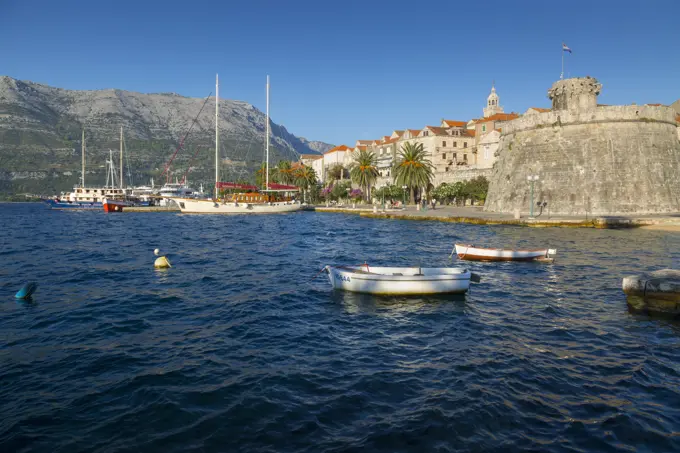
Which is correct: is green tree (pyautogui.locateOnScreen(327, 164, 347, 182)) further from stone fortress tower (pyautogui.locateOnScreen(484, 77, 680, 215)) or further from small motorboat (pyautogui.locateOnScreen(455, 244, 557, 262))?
small motorboat (pyautogui.locateOnScreen(455, 244, 557, 262))

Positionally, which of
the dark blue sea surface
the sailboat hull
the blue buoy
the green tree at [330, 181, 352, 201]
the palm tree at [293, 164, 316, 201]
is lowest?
the dark blue sea surface

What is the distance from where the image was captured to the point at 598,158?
1714 inches

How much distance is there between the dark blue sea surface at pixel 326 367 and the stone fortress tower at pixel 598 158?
2842 centimetres

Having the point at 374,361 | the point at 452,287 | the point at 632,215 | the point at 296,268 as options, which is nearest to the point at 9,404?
the point at 374,361

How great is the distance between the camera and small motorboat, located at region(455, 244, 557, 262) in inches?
866

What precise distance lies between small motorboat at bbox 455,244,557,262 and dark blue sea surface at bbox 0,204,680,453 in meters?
3.27

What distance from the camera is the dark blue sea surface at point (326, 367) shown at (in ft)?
21.5

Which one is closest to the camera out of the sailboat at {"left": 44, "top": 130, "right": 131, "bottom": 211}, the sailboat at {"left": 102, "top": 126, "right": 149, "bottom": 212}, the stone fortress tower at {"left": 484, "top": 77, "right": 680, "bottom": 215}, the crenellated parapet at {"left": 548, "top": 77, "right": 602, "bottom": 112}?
the stone fortress tower at {"left": 484, "top": 77, "right": 680, "bottom": 215}

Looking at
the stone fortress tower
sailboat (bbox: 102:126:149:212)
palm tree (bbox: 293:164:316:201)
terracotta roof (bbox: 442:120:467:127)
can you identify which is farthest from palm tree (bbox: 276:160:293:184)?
the stone fortress tower

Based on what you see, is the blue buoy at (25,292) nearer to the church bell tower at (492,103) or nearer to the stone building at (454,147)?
the stone building at (454,147)

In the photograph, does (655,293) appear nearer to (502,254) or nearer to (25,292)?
(502,254)

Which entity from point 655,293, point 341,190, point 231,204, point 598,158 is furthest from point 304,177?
point 655,293

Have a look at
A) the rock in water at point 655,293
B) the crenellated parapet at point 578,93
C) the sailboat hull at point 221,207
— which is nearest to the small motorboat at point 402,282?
the rock in water at point 655,293

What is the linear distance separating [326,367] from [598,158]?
1773 inches
